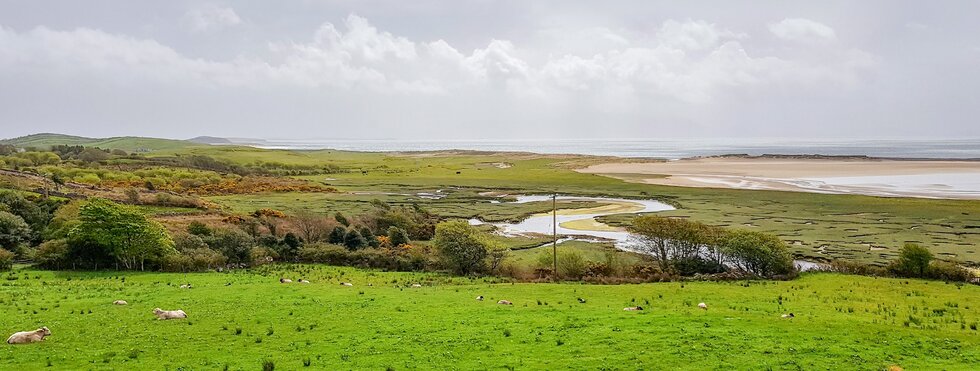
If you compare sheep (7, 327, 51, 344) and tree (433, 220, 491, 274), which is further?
tree (433, 220, 491, 274)

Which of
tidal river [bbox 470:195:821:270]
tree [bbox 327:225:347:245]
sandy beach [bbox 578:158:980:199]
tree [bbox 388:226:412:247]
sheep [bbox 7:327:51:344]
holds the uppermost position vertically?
sheep [bbox 7:327:51:344]

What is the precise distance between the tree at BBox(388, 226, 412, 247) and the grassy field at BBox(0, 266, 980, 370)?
21.1 metres

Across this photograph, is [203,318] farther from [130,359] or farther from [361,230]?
[361,230]

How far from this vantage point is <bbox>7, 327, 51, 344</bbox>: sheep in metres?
19.6

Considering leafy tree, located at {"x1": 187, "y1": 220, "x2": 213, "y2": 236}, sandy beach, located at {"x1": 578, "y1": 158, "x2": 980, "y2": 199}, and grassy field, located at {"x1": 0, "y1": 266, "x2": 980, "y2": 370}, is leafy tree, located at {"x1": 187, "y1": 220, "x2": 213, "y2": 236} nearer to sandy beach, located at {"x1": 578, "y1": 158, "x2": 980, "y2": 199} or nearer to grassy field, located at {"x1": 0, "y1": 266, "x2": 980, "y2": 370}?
grassy field, located at {"x1": 0, "y1": 266, "x2": 980, "y2": 370}

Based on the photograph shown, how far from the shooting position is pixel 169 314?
77.8 feet

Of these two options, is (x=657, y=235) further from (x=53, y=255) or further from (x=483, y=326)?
(x=53, y=255)

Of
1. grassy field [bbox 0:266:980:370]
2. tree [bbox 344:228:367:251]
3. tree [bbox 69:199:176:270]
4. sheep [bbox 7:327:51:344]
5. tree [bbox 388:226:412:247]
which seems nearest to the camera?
grassy field [bbox 0:266:980:370]

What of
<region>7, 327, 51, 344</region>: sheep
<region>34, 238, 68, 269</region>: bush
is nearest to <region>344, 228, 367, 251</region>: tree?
<region>34, 238, 68, 269</region>: bush

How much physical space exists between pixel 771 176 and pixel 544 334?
121299mm

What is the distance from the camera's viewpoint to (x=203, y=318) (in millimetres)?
23828

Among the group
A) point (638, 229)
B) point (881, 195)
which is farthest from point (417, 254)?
point (881, 195)

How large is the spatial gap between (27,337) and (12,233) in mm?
29667

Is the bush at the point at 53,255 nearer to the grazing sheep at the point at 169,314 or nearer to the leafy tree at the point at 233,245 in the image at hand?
the leafy tree at the point at 233,245
